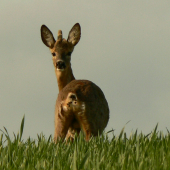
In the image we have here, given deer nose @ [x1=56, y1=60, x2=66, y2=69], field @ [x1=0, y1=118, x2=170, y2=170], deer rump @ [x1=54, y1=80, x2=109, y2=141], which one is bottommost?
field @ [x1=0, y1=118, x2=170, y2=170]

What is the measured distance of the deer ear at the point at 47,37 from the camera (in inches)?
414

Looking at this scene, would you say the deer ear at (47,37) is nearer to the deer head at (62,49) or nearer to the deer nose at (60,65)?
the deer head at (62,49)

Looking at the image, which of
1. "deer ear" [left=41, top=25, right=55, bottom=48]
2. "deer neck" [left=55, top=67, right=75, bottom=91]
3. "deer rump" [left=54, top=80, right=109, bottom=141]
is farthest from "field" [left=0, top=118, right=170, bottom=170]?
"deer ear" [left=41, top=25, right=55, bottom=48]

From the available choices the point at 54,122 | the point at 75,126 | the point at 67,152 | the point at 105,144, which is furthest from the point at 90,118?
the point at 67,152

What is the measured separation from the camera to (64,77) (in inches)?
394

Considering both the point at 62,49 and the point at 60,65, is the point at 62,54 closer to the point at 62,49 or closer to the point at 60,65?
the point at 62,49

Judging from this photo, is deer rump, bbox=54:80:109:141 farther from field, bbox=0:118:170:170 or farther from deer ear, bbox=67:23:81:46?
deer ear, bbox=67:23:81:46

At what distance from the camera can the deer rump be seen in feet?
24.8

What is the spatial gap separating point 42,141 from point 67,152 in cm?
69

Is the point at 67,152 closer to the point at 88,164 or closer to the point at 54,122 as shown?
the point at 88,164

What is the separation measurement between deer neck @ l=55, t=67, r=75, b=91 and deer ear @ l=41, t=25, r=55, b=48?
880 millimetres

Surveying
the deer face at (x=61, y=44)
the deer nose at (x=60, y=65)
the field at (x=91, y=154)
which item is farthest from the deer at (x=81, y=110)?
the deer face at (x=61, y=44)

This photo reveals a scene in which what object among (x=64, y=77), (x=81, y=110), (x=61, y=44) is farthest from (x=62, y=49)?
(x=81, y=110)

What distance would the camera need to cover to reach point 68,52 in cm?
1044
